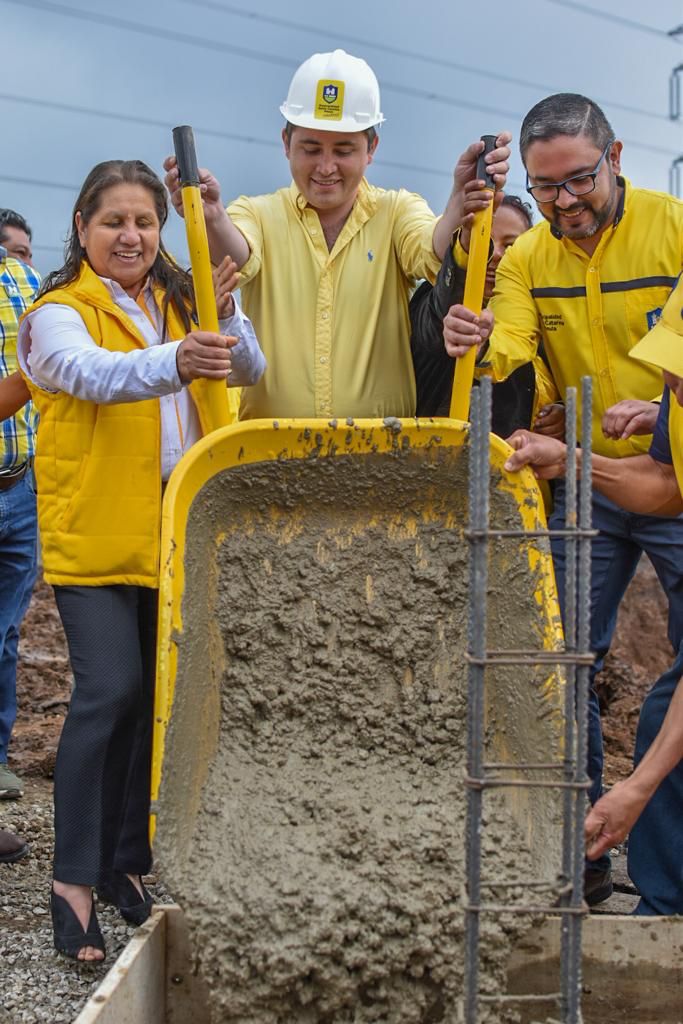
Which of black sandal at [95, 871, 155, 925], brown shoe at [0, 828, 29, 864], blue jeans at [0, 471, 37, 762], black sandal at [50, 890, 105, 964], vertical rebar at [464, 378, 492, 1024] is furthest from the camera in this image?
blue jeans at [0, 471, 37, 762]

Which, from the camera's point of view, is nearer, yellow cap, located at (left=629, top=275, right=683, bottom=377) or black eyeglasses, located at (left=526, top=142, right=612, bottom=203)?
yellow cap, located at (left=629, top=275, right=683, bottom=377)

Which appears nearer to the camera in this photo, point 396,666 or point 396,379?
point 396,666

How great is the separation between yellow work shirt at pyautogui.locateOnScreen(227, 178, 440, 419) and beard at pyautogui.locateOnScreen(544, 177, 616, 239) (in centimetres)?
31

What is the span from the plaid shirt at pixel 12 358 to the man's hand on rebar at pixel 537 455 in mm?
2032

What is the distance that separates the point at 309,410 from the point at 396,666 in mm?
697

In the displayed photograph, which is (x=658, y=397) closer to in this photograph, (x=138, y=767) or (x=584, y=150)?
(x=584, y=150)

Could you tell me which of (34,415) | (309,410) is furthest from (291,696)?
(34,415)

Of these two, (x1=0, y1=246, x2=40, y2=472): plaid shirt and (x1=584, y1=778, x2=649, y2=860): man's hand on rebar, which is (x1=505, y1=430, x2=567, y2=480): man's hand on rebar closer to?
(x1=584, y1=778, x2=649, y2=860): man's hand on rebar

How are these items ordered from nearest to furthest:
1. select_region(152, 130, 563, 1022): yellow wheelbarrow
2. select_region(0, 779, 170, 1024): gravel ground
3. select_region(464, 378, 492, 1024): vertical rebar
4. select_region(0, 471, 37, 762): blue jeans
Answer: select_region(464, 378, 492, 1024): vertical rebar < select_region(152, 130, 563, 1022): yellow wheelbarrow < select_region(0, 779, 170, 1024): gravel ground < select_region(0, 471, 37, 762): blue jeans

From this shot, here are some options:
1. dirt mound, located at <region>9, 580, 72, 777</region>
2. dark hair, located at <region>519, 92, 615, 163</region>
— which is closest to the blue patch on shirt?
dark hair, located at <region>519, 92, 615, 163</region>

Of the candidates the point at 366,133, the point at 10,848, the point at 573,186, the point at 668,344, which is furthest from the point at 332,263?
the point at 10,848

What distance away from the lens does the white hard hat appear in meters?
2.96

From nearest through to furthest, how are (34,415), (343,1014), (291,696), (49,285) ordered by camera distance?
(343,1014) → (291,696) → (49,285) → (34,415)

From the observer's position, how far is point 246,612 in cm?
270
